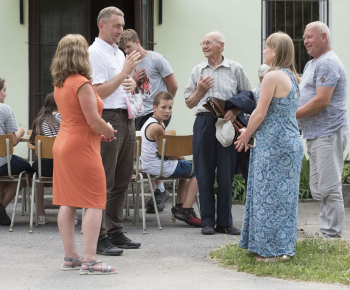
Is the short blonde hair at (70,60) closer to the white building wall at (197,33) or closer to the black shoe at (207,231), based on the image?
the black shoe at (207,231)

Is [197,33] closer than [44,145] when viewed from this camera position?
No

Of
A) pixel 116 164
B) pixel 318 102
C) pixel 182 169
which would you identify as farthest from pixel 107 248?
pixel 318 102

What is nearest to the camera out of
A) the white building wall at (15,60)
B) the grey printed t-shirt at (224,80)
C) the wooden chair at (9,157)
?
the grey printed t-shirt at (224,80)

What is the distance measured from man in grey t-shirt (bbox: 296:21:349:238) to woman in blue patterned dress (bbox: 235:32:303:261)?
1209 millimetres

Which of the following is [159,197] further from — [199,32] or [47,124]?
[199,32]

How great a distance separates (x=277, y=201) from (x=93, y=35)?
8379 mm

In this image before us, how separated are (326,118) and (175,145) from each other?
6.01 feet

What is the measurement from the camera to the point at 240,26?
491 inches

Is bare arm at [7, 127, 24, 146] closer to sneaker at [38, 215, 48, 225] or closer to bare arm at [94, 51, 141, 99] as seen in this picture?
sneaker at [38, 215, 48, 225]

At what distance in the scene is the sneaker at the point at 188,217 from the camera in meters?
9.04

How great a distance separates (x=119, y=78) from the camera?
22.8 ft

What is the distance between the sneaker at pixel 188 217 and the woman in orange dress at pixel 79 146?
109 inches

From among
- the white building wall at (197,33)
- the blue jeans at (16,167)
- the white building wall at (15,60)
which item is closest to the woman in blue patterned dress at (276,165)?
the blue jeans at (16,167)

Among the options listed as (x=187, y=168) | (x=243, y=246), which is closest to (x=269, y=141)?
(x=243, y=246)
